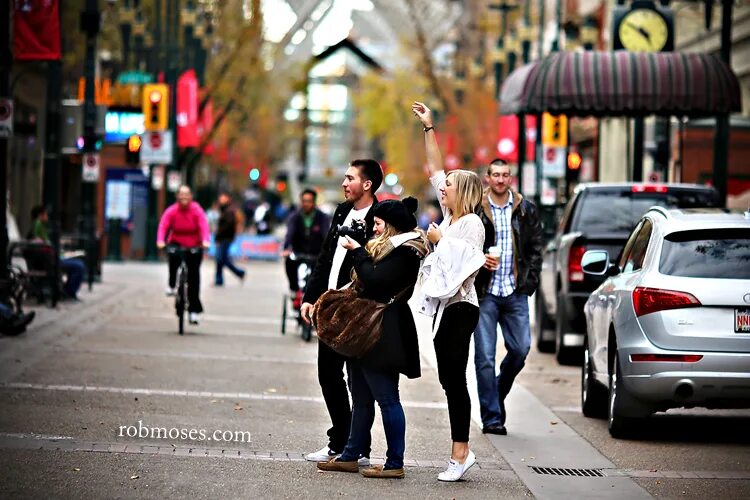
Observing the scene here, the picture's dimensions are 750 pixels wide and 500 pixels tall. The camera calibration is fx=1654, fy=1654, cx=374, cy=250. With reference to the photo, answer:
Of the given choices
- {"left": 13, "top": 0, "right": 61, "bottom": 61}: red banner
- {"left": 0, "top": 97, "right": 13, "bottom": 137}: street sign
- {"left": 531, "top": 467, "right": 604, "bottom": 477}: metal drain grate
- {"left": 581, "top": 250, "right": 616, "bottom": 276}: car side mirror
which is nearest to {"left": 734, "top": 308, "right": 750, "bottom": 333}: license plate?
{"left": 531, "top": 467, "right": 604, "bottom": 477}: metal drain grate

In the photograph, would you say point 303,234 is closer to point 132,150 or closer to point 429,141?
point 429,141

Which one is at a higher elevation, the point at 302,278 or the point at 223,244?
the point at 302,278

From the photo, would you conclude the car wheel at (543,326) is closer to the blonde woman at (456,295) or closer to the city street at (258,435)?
the city street at (258,435)

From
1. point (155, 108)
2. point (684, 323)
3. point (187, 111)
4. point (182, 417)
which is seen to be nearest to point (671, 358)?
point (684, 323)

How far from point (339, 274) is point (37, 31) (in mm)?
14861

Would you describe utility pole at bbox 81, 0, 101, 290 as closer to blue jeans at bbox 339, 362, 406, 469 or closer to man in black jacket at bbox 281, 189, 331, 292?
man in black jacket at bbox 281, 189, 331, 292

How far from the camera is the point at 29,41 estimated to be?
23.7 m

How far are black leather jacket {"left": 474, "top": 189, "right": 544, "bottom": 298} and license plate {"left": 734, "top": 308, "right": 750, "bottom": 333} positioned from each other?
161 cm

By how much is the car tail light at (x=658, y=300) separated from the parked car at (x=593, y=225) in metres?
5.78

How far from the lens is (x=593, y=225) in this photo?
17750 millimetres

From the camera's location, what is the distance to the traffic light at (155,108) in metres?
39.7

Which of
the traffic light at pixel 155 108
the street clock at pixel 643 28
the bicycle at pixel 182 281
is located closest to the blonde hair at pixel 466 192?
the bicycle at pixel 182 281

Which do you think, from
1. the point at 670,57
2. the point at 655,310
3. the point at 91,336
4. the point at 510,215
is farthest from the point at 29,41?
the point at 655,310

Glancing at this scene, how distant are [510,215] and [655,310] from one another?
151 centimetres
